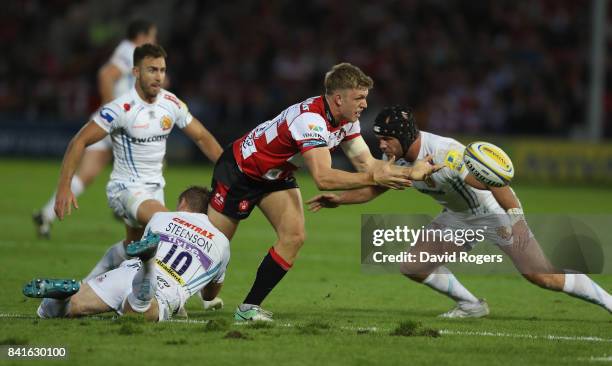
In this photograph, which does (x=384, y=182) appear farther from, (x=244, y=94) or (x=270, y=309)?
(x=244, y=94)

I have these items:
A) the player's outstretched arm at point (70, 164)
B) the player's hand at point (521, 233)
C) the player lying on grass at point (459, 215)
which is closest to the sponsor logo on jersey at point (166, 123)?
the player's outstretched arm at point (70, 164)

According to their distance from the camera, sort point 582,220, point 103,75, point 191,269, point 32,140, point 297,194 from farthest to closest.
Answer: point 32,140, point 103,75, point 582,220, point 297,194, point 191,269

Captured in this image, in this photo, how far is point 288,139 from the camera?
8.20m

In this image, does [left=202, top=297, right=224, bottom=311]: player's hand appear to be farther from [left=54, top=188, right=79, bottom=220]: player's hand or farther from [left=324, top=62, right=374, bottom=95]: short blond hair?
[left=324, top=62, right=374, bottom=95]: short blond hair

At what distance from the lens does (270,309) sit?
8992 mm

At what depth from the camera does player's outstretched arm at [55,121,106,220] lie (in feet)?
28.5

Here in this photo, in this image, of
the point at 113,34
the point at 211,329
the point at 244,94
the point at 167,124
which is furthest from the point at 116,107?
the point at 113,34

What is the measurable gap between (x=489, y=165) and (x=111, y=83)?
594 centimetres

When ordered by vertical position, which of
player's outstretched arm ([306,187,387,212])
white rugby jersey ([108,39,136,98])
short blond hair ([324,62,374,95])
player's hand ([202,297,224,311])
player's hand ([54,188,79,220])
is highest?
white rugby jersey ([108,39,136,98])

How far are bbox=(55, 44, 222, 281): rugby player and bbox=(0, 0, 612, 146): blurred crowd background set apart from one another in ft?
48.3

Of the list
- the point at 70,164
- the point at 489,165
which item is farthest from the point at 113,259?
the point at 489,165

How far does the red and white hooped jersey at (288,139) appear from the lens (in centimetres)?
796

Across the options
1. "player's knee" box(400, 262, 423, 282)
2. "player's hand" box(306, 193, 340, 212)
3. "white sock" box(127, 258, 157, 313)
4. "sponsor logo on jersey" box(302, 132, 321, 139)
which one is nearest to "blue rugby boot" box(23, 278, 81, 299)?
"white sock" box(127, 258, 157, 313)

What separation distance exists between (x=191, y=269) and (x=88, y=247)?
5.27 m
